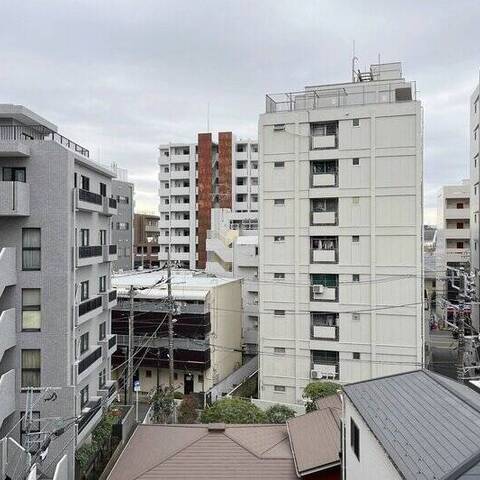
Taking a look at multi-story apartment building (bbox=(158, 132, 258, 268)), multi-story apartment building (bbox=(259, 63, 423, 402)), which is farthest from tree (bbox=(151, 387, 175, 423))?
multi-story apartment building (bbox=(158, 132, 258, 268))

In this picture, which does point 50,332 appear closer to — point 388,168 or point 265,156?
point 265,156

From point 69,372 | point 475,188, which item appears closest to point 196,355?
point 69,372

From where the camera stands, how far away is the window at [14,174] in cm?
1797

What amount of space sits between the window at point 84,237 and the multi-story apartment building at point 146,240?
60.7 meters

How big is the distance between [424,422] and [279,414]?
14.8m

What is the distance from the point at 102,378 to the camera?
953 inches

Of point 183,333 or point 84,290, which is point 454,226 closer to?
point 183,333

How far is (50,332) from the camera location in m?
18.1

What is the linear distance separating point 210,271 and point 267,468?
1312 inches

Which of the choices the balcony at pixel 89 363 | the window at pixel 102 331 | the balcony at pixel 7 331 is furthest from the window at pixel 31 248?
the window at pixel 102 331

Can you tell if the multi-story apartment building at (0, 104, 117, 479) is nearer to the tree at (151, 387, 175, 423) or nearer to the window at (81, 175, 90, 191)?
the window at (81, 175, 90, 191)

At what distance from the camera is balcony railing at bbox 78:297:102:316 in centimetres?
1991

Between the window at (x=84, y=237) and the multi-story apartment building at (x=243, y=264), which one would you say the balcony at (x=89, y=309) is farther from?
the multi-story apartment building at (x=243, y=264)

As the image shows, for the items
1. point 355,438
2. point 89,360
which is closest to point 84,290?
point 89,360
